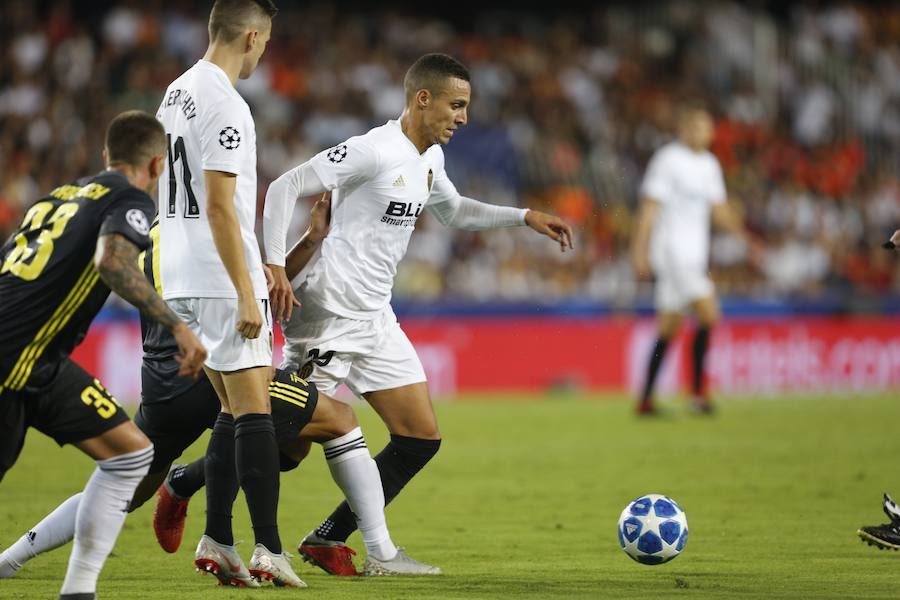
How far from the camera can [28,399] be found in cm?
460

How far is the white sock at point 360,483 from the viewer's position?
5.86m

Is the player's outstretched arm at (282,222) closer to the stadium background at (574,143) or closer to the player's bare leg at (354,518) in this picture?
the player's bare leg at (354,518)

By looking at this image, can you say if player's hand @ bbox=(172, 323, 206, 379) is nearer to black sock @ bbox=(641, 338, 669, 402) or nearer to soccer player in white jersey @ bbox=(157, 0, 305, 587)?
soccer player in white jersey @ bbox=(157, 0, 305, 587)

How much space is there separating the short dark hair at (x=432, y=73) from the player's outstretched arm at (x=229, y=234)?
54.2 inches

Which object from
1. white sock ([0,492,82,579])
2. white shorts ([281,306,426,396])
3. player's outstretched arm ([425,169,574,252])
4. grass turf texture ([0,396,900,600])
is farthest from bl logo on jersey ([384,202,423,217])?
white sock ([0,492,82,579])

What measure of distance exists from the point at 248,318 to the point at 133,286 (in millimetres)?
798

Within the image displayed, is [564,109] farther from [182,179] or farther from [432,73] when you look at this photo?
[182,179]

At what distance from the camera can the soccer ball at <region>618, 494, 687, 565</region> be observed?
593 centimetres

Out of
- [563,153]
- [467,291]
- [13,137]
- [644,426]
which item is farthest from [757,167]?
[13,137]

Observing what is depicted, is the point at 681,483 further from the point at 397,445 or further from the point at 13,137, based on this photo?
the point at 13,137

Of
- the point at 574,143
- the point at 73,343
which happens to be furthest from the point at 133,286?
the point at 574,143

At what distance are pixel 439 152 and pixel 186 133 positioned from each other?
1562 millimetres

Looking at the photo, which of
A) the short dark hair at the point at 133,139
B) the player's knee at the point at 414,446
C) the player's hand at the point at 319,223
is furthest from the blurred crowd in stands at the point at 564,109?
the short dark hair at the point at 133,139

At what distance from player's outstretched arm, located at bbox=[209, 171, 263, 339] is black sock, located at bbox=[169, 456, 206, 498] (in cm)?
108
